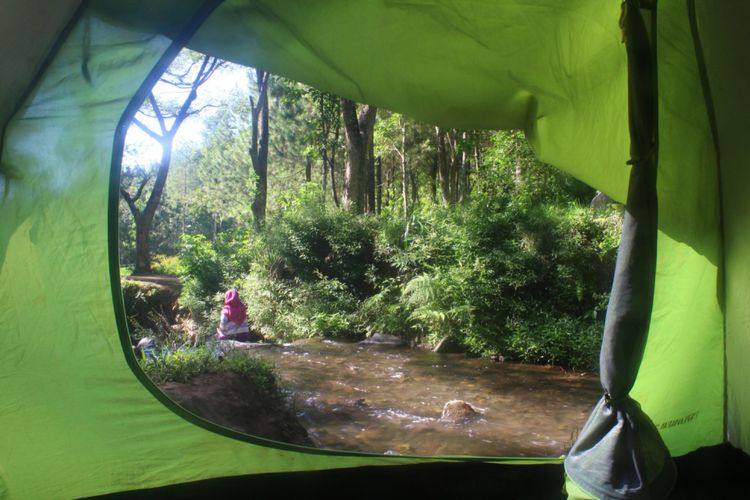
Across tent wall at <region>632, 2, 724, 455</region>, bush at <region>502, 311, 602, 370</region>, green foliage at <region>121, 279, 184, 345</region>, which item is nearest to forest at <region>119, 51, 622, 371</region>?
bush at <region>502, 311, 602, 370</region>

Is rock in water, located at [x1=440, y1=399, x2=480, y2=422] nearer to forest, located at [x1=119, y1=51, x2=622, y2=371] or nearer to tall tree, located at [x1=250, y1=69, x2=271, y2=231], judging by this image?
forest, located at [x1=119, y1=51, x2=622, y2=371]

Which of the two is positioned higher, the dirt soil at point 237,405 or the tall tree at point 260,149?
the tall tree at point 260,149

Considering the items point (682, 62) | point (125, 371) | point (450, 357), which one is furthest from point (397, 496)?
point (450, 357)

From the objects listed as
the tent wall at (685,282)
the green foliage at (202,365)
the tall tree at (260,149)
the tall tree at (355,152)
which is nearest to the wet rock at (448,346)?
the green foliage at (202,365)

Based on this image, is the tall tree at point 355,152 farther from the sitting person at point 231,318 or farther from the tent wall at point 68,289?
the tent wall at point 68,289

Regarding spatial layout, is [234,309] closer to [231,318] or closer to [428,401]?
[231,318]

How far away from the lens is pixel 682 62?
2.39 m

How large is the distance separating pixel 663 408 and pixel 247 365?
127 inches

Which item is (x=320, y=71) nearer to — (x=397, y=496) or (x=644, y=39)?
(x=644, y=39)

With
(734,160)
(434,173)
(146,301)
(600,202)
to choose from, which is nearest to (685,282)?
(734,160)

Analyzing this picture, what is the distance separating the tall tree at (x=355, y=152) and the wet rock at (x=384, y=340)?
4.23 meters

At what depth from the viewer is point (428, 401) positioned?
670 cm

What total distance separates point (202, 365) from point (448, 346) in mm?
6043

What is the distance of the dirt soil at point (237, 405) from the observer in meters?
3.56
